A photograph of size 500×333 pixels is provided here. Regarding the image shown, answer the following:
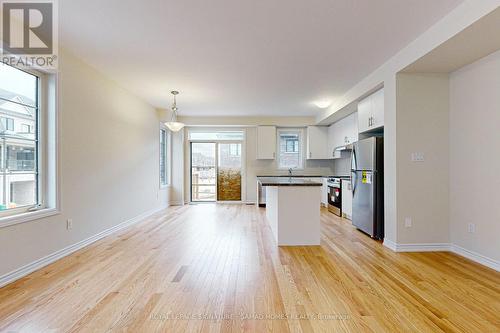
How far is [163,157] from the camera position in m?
6.75

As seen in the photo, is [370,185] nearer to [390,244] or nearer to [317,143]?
[390,244]

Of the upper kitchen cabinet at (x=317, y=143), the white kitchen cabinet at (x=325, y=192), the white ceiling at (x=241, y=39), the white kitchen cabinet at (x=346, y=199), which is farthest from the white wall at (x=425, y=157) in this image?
the upper kitchen cabinet at (x=317, y=143)

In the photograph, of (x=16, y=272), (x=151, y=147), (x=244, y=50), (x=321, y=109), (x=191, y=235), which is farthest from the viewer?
(x=321, y=109)

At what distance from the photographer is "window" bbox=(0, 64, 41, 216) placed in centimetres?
250

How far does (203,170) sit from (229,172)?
0.79m

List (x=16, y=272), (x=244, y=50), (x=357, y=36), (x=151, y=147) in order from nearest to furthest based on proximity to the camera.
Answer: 1. (x=16, y=272)
2. (x=357, y=36)
3. (x=244, y=50)
4. (x=151, y=147)

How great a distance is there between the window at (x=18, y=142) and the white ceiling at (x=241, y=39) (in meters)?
0.71

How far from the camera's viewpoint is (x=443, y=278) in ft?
8.04

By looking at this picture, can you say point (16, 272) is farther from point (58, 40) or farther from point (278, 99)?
point (278, 99)

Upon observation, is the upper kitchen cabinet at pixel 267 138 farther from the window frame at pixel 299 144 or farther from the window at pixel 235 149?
the window at pixel 235 149

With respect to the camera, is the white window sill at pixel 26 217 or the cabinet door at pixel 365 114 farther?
the cabinet door at pixel 365 114

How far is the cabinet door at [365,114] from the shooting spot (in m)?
4.10

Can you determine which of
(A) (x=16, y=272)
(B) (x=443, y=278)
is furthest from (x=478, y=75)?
(A) (x=16, y=272)

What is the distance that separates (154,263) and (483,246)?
3.82 meters
